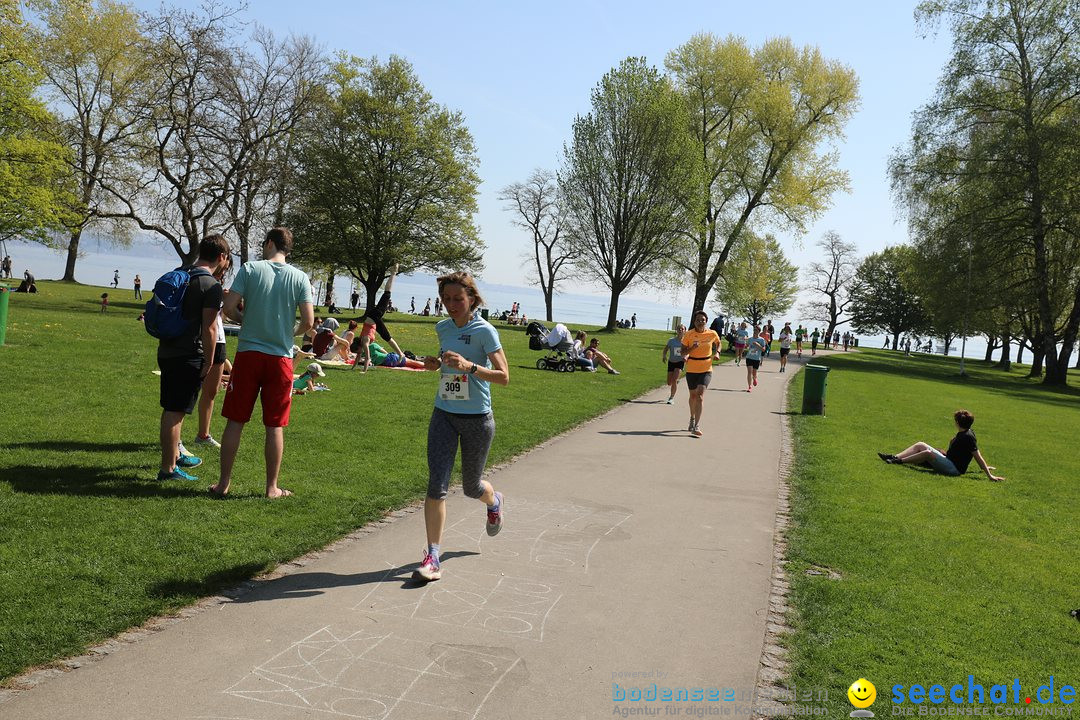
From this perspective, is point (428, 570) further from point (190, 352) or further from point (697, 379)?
point (697, 379)

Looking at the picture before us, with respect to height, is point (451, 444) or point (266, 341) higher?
point (266, 341)

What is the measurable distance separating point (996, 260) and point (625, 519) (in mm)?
36249

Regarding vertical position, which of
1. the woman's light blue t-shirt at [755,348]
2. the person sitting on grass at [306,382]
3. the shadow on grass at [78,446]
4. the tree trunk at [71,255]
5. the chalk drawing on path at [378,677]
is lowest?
the chalk drawing on path at [378,677]

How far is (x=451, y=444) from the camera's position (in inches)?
208

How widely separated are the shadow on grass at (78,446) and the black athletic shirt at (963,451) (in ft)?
34.6

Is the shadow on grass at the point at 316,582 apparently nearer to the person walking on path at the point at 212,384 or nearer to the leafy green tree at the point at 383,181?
the person walking on path at the point at 212,384

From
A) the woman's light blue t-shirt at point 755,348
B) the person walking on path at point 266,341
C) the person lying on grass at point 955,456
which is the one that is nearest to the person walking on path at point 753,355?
the woman's light blue t-shirt at point 755,348

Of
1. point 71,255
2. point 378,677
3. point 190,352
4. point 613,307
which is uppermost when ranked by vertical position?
point 613,307

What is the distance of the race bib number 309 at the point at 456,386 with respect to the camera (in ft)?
17.0

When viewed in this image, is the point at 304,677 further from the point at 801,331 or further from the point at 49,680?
the point at 801,331

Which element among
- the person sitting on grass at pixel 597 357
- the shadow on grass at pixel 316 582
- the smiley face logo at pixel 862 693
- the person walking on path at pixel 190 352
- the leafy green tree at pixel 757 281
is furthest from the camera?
the leafy green tree at pixel 757 281

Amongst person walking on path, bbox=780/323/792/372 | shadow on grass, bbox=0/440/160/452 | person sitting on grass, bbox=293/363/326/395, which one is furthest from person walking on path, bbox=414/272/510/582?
person walking on path, bbox=780/323/792/372

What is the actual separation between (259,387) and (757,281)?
2518 inches

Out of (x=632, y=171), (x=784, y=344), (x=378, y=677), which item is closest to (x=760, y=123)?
(x=632, y=171)
